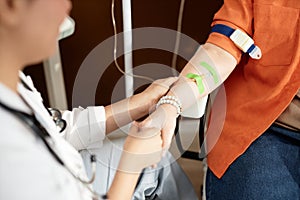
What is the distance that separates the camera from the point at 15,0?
1.53ft

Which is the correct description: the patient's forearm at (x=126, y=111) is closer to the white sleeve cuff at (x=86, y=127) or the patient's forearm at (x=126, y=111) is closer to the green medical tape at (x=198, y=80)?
the white sleeve cuff at (x=86, y=127)

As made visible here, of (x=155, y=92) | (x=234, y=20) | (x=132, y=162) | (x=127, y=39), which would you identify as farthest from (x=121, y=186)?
(x=127, y=39)

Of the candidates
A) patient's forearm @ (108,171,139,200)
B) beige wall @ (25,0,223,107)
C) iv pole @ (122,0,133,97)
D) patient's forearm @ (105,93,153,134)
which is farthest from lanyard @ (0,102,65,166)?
beige wall @ (25,0,223,107)

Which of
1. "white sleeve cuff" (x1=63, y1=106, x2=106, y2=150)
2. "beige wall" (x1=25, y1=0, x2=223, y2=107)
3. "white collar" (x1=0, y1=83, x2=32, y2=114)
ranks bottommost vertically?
"beige wall" (x1=25, y1=0, x2=223, y2=107)

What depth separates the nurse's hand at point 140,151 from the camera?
848 millimetres

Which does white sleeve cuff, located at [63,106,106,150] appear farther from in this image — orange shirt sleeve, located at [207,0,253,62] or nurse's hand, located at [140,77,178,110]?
orange shirt sleeve, located at [207,0,253,62]

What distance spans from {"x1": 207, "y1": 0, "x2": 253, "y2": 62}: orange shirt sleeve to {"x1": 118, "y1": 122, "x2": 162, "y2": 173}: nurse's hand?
36 cm

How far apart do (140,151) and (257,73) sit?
471 millimetres

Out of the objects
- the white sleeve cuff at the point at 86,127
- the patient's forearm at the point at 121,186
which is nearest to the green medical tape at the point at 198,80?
the white sleeve cuff at the point at 86,127

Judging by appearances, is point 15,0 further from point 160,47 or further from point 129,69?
point 160,47

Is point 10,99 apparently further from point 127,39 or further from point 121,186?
point 127,39

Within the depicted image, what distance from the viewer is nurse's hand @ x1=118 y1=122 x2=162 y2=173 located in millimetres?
848

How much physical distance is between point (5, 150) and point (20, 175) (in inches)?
1.5

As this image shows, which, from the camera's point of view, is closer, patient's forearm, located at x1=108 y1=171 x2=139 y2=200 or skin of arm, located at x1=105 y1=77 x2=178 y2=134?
patient's forearm, located at x1=108 y1=171 x2=139 y2=200
